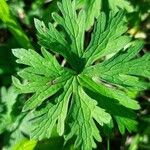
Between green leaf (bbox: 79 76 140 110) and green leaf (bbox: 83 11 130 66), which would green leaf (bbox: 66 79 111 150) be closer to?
green leaf (bbox: 79 76 140 110)

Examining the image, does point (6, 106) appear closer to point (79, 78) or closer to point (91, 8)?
point (79, 78)

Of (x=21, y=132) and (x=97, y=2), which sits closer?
(x=97, y=2)

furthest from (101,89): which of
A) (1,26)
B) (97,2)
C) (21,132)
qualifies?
(1,26)

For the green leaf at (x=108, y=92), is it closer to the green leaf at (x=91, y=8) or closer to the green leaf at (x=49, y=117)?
the green leaf at (x=49, y=117)

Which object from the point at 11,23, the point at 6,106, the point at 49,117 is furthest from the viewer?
the point at 6,106

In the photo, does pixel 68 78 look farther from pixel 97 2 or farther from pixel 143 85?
pixel 97 2

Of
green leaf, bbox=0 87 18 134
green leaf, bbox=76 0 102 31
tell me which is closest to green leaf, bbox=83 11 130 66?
green leaf, bbox=76 0 102 31

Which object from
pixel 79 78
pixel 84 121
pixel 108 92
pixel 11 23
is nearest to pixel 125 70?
pixel 108 92

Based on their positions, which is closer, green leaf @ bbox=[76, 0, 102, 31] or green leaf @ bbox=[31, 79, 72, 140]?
green leaf @ bbox=[31, 79, 72, 140]
